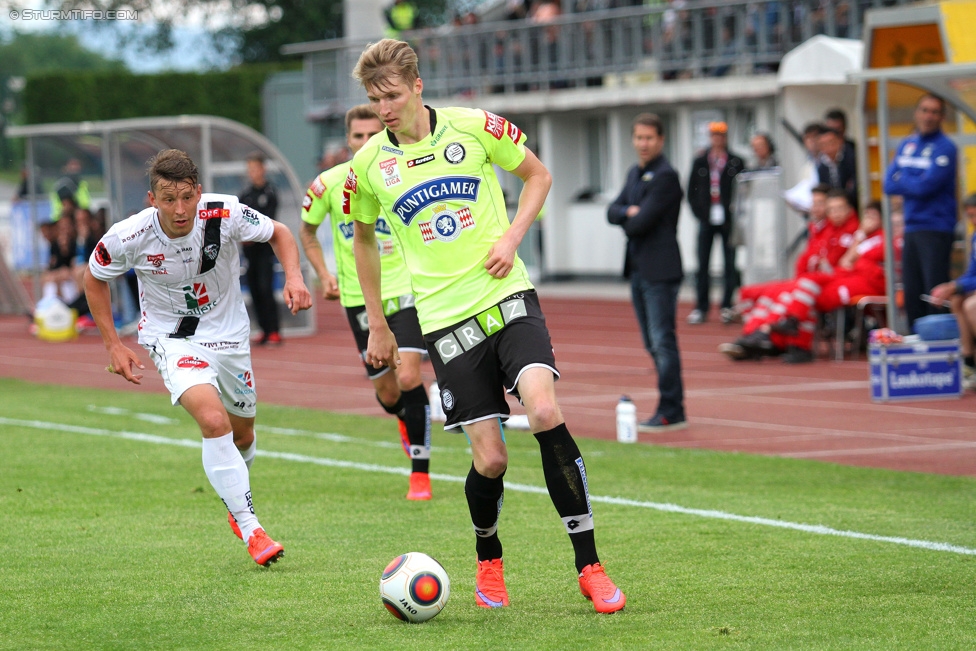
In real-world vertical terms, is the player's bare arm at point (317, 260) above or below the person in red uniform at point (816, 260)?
above

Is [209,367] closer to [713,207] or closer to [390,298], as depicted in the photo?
[390,298]

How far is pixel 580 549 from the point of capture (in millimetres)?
5750

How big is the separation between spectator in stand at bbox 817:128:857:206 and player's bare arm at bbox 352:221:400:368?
1142 cm

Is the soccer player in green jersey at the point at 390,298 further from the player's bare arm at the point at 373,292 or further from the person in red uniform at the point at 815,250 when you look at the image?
the person in red uniform at the point at 815,250

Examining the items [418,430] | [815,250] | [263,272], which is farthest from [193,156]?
[418,430]

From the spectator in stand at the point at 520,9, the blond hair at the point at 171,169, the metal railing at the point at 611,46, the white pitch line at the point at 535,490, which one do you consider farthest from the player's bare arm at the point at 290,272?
the spectator in stand at the point at 520,9

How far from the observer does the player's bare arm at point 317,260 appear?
28.7 feet

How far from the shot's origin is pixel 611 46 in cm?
2644

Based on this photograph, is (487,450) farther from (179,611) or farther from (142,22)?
(142,22)

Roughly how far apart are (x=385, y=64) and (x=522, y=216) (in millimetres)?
842

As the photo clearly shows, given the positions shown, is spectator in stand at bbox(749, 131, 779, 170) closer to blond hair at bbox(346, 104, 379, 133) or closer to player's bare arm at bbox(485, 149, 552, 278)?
blond hair at bbox(346, 104, 379, 133)

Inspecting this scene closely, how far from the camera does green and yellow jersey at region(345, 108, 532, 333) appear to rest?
19.4 ft

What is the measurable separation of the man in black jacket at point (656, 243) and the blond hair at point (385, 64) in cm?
540

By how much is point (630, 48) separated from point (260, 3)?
104 ft
